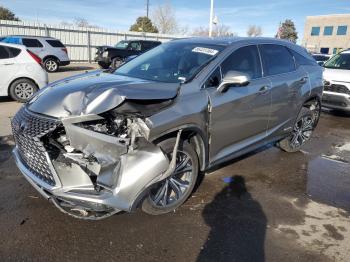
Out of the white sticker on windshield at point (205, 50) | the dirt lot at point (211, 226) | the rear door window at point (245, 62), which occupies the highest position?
the white sticker on windshield at point (205, 50)

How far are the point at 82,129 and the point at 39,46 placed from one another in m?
16.6

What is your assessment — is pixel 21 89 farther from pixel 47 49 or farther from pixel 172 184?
pixel 47 49

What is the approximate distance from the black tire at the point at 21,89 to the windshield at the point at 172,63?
5.42 metres

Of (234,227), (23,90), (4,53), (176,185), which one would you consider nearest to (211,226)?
(234,227)

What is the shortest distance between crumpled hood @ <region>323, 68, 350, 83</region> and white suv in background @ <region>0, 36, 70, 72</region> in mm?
14045

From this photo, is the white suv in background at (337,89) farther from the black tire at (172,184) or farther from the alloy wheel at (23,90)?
the alloy wheel at (23,90)

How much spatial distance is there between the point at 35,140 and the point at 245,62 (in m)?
2.79

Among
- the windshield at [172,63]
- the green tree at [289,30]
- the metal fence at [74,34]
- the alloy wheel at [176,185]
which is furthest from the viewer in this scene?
the green tree at [289,30]

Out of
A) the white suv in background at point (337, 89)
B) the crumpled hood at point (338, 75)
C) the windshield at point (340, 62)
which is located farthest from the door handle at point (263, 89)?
the windshield at point (340, 62)

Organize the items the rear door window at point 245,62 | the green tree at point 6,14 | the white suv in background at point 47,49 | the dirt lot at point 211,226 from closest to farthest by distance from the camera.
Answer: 1. the dirt lot at point 211,226
2. the rear door window at point 245,62
3. the white suv in background at point 47,49
4. the green tree at point 6,14

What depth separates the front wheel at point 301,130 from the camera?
5.88m

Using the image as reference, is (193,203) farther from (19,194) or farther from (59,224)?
(19,194)

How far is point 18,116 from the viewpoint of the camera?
3488mm

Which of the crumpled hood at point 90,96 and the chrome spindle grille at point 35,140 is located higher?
the crumpled hood at point 90,96
